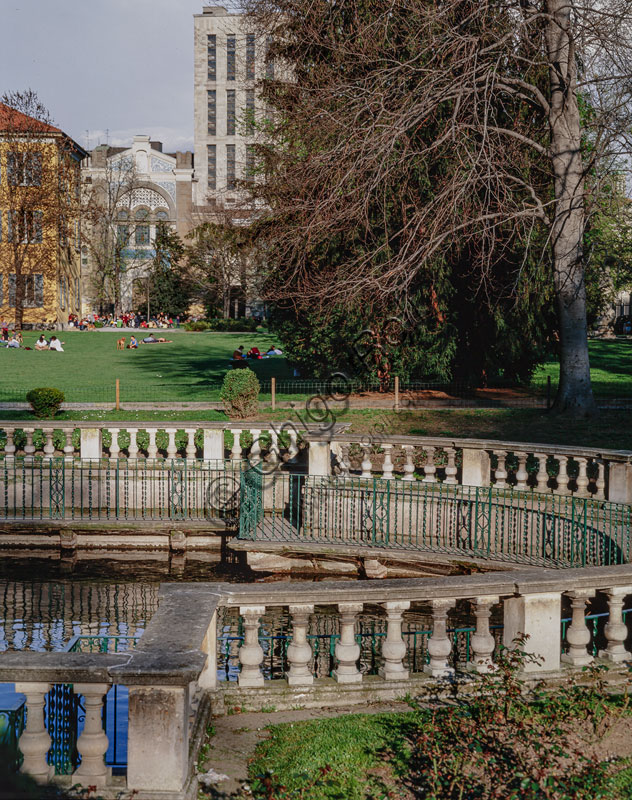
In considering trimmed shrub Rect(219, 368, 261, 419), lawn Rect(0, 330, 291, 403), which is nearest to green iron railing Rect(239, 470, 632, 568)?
trimmed shrub Rect(219, 368, 261, 419)

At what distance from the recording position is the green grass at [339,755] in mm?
5535

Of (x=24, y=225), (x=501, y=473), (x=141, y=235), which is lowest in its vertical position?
(x=501, y=473)

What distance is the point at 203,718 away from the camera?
6160 mm

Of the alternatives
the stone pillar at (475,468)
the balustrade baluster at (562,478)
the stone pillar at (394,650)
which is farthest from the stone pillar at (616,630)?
the stone pillar at (475,468)

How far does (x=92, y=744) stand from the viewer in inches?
203

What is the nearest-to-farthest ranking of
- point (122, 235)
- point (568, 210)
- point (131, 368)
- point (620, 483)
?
1. point (620, 483)
2. point (568, 210)
3. point (131, 368)
4. point (122, 235)

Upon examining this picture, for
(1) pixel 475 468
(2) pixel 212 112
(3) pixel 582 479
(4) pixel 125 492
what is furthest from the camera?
(2) pixel 212 112

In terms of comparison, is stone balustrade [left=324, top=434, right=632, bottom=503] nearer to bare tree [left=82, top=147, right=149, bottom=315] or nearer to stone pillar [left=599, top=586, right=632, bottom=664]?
stone pillar [left=599, top=586, right=632, bottom=664]

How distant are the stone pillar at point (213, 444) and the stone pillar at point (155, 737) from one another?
533 inches

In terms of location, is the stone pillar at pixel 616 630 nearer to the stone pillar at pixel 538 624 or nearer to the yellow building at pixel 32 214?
the stone pillar at pixel 538 624

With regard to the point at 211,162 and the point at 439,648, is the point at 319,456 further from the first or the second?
the point at 211,162

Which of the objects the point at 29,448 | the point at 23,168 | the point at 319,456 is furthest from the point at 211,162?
the point at 319,456

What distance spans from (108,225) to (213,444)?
75757 millimetres

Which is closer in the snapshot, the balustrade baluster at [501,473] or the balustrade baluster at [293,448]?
the balustrade baluster at [501,473]
